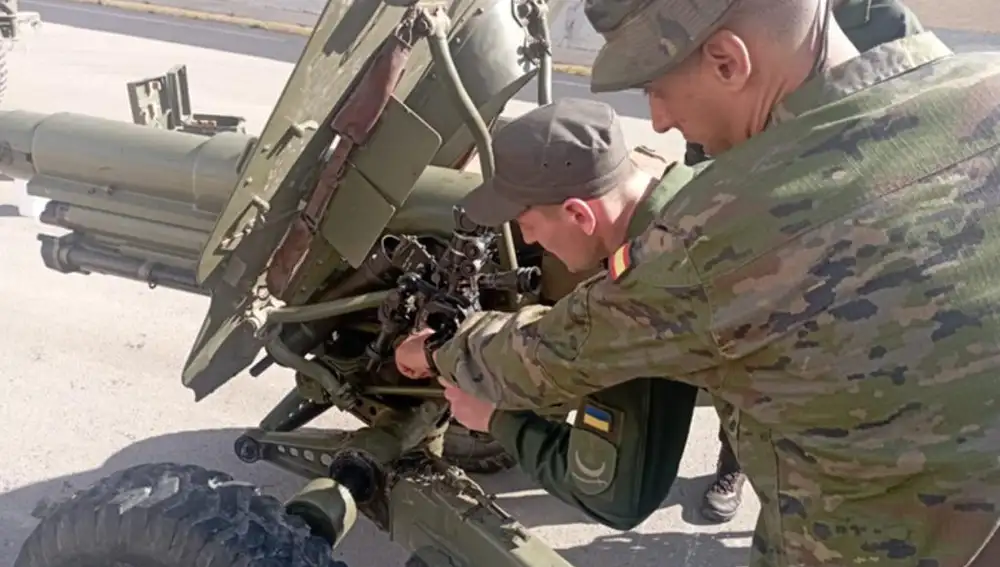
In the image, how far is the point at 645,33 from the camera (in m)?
1.65

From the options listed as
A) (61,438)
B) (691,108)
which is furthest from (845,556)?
(61,438)

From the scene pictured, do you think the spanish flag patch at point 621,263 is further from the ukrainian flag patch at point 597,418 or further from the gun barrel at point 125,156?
the gun barrel at point 125,156

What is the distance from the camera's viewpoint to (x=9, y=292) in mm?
5531

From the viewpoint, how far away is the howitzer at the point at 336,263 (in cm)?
266

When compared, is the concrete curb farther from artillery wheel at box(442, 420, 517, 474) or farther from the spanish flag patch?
the spanish flag patch

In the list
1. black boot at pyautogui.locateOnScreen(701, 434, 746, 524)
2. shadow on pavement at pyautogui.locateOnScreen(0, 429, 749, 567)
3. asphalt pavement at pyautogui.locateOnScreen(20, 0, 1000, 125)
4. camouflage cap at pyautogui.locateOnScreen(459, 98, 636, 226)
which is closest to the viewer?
camouflage cap at pyautogui.locateOnScreen(459, 98, 636, 226)

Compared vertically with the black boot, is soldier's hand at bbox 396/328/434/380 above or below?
above

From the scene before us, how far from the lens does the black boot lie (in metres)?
4.06

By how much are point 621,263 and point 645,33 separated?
35 centimetres

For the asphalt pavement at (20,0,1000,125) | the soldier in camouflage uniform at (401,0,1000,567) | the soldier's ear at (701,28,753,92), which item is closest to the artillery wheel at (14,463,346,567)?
the soldier in camouflage uniform at (401,0,1000,567)

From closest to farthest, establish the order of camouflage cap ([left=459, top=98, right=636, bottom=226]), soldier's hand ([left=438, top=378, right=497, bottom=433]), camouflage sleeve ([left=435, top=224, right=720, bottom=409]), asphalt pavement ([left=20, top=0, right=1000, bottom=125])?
camouflage sleeve ([left=435, top=224, right=720, bottom=409]) < camouflage cap ([left=459, top=98, right=636, bottom=226]) < soldier's hand ([left=438, top=378, right=497, bottom=433]) < asphalt pavement ([left=20, top=0, right=1000, bottom=125])

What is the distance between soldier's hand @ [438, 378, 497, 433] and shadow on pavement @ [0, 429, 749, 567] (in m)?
1.52

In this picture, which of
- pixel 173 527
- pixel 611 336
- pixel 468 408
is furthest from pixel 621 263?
pixel 173 527

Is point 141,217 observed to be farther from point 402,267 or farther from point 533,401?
point 533,401
